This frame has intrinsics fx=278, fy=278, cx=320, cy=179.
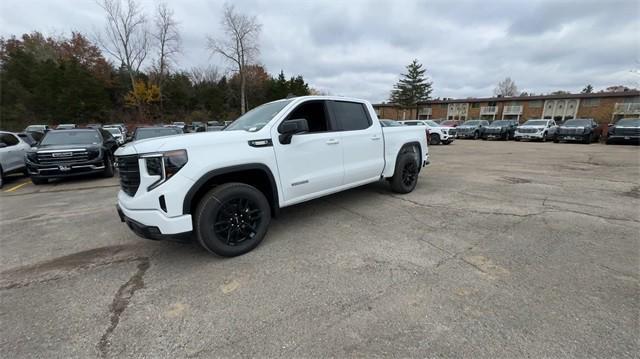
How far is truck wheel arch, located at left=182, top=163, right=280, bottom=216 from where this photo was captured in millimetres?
2846

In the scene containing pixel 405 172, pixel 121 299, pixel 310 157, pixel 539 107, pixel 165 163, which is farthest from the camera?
Answer: pixel 539 107

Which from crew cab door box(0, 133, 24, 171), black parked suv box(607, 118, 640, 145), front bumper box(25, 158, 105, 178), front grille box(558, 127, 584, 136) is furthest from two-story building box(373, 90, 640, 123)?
crew cab door box(0, 133, 24, 171)

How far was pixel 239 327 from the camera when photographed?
2148 millimetres

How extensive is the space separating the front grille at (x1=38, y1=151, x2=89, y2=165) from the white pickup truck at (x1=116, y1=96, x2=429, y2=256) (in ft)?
20.8

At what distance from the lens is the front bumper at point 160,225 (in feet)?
9.05

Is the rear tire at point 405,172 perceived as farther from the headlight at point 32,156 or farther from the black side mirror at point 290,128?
the headlight at point 32,156

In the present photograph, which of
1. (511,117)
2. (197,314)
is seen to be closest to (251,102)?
(511,117)

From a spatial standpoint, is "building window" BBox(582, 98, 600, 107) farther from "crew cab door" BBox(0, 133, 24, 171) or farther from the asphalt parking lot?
"crew cab door" BBox(0, 133, 24, 171)

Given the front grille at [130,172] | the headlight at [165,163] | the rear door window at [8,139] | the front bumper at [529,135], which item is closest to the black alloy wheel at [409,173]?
the headlight at [165,163]

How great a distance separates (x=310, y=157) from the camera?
3771mm

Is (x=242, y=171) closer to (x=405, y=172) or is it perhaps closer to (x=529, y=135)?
(x=405, y=172)

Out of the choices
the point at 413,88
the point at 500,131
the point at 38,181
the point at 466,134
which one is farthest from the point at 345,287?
the point at 413,88

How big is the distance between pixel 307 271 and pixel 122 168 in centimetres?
230

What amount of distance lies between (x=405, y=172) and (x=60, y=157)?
29.4 feet
